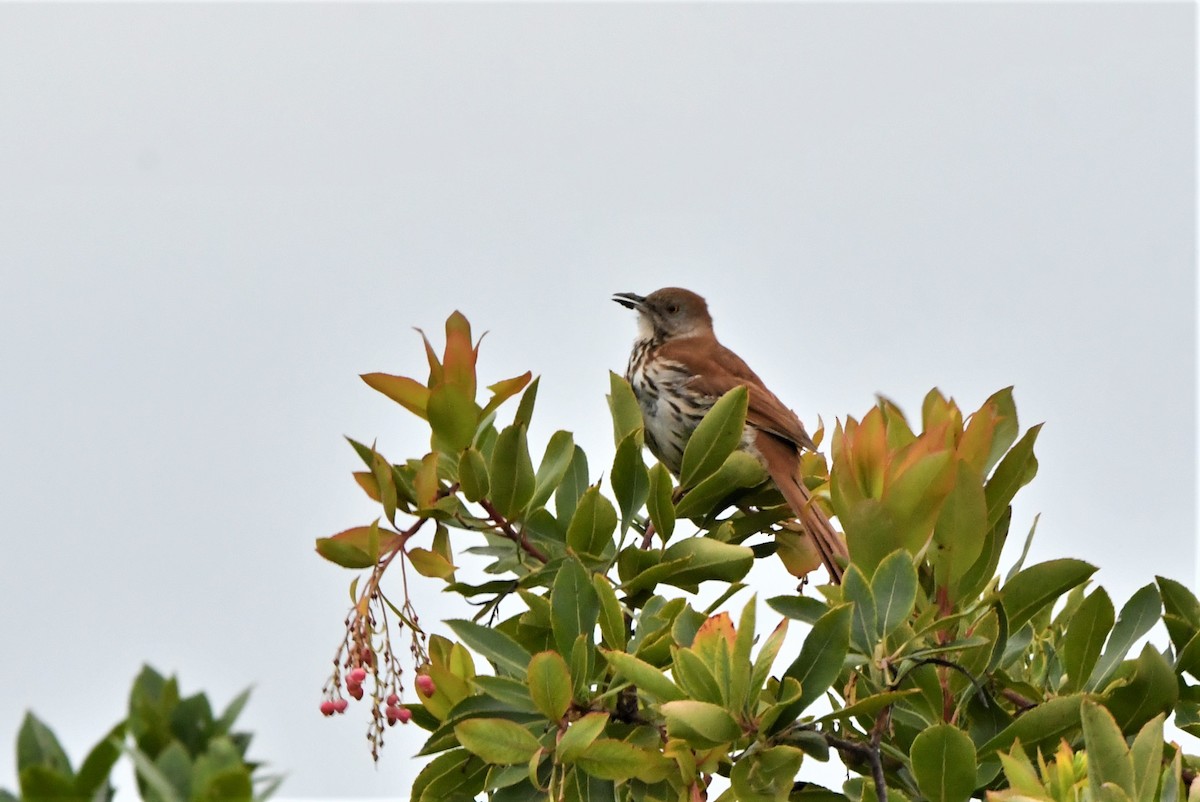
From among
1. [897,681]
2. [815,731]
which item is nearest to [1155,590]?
[897,681]

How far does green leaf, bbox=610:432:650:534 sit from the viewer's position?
10.3 ft

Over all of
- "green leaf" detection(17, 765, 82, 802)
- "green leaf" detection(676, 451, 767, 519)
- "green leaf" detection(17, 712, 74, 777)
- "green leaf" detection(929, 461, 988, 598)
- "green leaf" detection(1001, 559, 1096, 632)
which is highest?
"green leaf" detection(676, 451, 767, 519)

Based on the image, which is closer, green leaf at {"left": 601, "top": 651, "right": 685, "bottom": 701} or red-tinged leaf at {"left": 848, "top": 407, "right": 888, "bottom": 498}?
green leaf at {"left": 601, "top": 651, "right": 685, "bottom": 701}

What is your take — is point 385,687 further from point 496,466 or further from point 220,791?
point 220,791

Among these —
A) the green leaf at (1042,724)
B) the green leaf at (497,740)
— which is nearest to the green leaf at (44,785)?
the green leaf at (497,740)

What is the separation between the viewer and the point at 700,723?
2.42m

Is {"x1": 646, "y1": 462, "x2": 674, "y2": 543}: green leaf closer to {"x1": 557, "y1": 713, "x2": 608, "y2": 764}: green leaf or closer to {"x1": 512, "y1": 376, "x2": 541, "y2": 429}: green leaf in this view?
{"x1": 512, "y1": 376, "x2": 541, "y2": 429}: green leaf

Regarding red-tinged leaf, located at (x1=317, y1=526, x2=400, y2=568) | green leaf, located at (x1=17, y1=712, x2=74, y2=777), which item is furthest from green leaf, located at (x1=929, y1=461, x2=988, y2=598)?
green leaf, located at (x1=17, y1=712, x2=74, y2=777)

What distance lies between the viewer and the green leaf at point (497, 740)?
→ 8.62 feet

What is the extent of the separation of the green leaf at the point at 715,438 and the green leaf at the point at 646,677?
96 centimetres

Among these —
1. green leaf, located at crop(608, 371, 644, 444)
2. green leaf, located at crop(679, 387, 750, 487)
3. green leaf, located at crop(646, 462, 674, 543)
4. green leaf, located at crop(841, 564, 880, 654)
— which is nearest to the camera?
green leaf, located at crop(841, 564, 880, 654)

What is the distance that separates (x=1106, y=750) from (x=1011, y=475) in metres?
0.70

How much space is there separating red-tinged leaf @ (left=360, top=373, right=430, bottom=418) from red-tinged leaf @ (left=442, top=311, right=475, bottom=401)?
0.23 feet

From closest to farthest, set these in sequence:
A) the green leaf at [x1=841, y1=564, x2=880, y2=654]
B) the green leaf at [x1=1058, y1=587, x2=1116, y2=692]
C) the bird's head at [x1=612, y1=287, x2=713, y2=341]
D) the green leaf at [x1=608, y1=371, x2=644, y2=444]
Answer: the green leaf at [x1=841, y1=564, x2=880, y2=654], the green leaf at [x1=1058, y1=587, x2=1116, y2=692], the green leaf at [x1=608, y1=371, x2=644, y2=444], the bird's head at [x1=612, y1=287, x2=713, y2=341]
